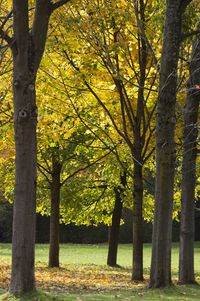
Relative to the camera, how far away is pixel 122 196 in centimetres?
2109

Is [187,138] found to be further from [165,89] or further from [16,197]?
[16,197]

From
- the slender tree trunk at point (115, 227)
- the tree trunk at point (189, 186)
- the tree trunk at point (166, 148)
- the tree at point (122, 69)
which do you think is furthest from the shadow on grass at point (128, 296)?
the slender tree trunk at point (115, 227)

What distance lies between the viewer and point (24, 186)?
8352 mm

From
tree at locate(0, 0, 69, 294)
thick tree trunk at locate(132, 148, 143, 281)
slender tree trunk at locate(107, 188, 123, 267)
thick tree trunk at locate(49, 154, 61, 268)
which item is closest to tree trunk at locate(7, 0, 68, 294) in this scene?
tree at locate(0, 0, 69, 294)

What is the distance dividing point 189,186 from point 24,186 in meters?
5.13

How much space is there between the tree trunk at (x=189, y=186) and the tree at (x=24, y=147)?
4718 millimetres

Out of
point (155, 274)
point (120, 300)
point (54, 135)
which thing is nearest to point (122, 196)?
point (54, 135)

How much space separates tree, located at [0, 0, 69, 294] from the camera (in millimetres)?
8344

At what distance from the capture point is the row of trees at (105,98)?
8531 millimetres

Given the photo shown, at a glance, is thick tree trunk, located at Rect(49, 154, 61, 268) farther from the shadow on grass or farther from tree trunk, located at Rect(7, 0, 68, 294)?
tree trunk, located at Rect(7, 0, 68, 294)

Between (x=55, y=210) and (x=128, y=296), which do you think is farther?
(x=55, y=210)

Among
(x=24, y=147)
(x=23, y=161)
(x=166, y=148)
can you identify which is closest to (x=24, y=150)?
(x=24, y=147)

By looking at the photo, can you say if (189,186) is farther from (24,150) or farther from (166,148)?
(24,150)

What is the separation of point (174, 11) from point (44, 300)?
5.76 m
